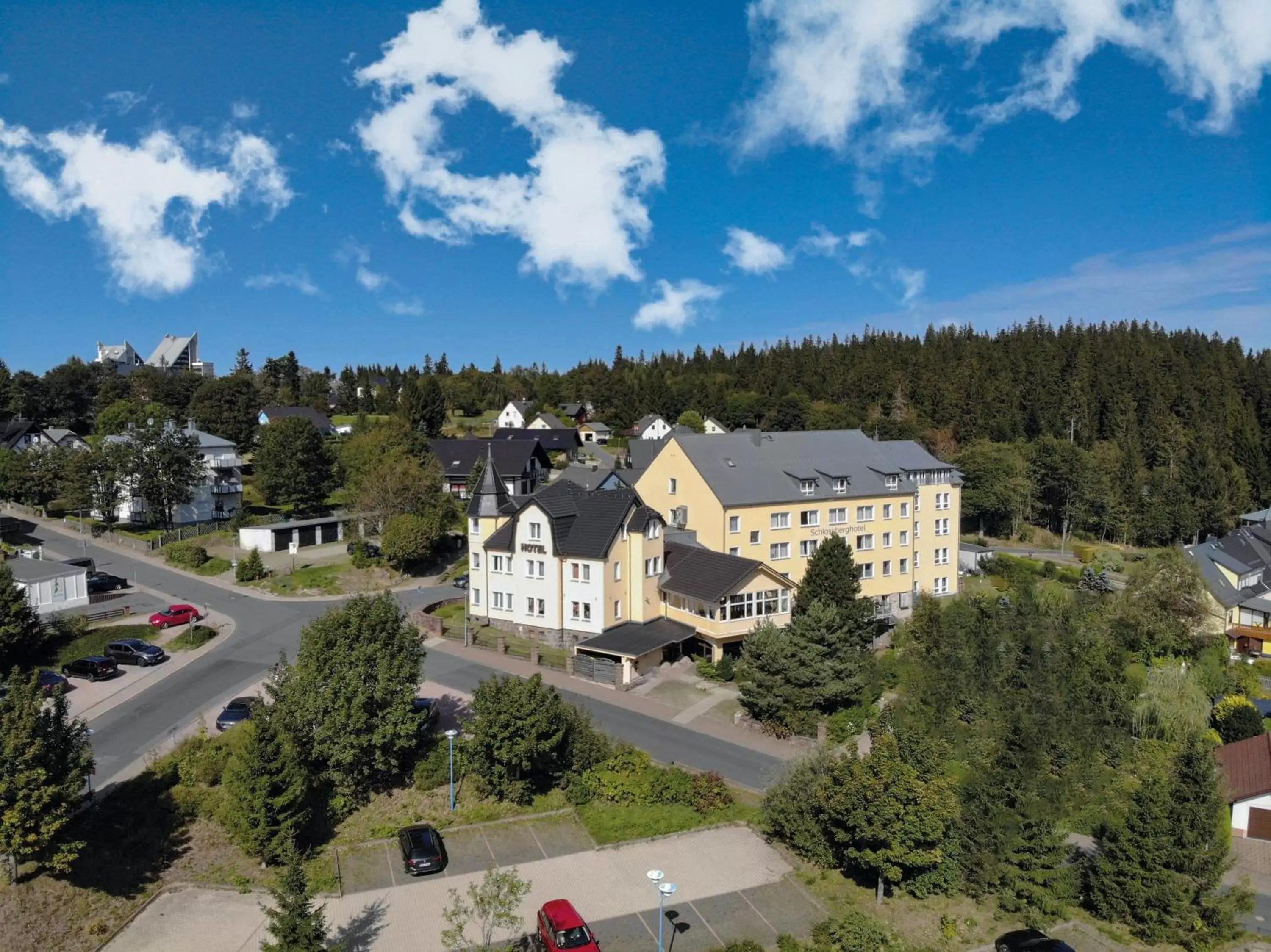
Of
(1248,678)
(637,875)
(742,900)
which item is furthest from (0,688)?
(1248,678)

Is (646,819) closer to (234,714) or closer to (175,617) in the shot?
(234,714)

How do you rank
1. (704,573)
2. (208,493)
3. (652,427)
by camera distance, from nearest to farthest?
(704,573)
(208,493)
(652,427)

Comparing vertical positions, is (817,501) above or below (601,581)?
above

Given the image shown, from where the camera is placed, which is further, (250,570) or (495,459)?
(495,459)

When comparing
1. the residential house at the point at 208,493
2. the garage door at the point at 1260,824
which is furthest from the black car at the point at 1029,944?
the residential house at the point at 208,493

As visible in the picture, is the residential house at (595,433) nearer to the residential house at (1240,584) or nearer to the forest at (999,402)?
the forest at (999,402)

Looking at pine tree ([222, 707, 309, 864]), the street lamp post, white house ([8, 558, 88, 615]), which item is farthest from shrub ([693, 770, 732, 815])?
white house ([8, 558, 88, 615])

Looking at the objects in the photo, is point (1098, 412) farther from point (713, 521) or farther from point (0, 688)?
point (0, 688)

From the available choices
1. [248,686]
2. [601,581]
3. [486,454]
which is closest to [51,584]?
[248,686]
